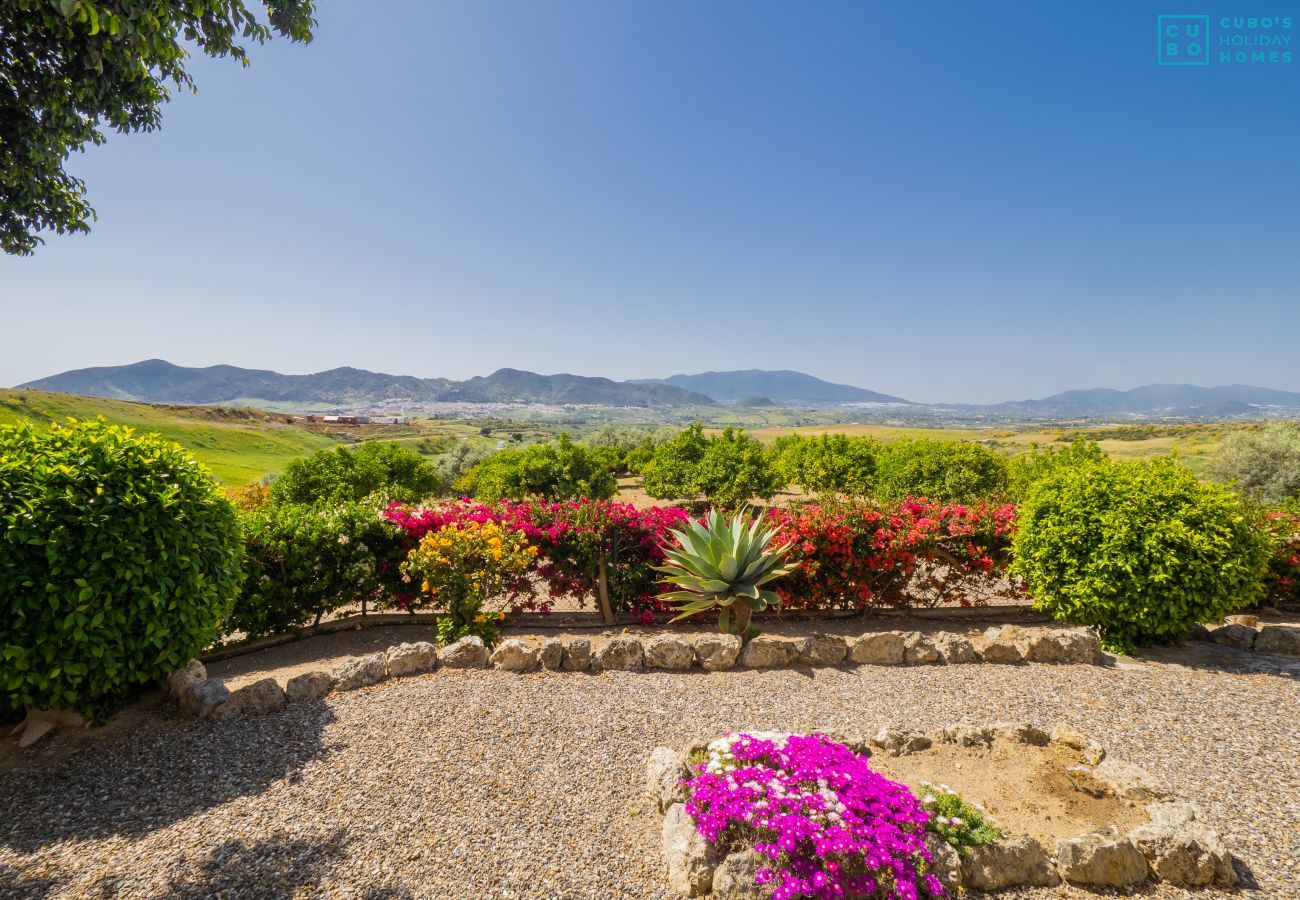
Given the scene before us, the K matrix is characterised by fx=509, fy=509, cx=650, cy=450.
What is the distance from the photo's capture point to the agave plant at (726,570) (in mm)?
6305

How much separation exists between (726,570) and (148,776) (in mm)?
5406

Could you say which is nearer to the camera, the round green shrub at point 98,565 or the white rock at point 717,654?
the round green shrub at point 98,565

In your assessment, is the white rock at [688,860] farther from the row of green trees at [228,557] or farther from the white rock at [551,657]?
the row of green trees at [228,557]

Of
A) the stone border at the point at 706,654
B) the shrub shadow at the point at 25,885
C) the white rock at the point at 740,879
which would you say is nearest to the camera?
the white rock at the point at 740,879

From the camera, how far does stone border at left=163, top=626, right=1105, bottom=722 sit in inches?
210

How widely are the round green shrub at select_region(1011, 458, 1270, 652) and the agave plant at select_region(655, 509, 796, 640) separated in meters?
3.65

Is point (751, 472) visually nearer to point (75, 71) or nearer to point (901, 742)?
point (901, 742)

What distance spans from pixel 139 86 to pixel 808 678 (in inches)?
345

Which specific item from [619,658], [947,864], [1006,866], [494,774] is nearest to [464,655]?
[619,658]

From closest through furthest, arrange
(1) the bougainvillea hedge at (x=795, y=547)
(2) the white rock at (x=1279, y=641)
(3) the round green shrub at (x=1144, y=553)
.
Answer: (3) the round green shrub at (x=1144, y=553), (2) the white rock at (x=1279, y=641), (1) the bougainvillea hedge at (x=795, y=547)

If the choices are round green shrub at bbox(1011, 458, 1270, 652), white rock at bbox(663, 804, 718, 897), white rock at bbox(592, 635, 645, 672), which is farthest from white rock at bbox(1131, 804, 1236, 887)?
white rock at bbox(592, 635, 645, 672)

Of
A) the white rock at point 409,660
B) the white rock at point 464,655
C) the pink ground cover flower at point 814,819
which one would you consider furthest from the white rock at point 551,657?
the pink ground cover flower at point 814,819

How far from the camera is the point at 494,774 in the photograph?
12.6 feet

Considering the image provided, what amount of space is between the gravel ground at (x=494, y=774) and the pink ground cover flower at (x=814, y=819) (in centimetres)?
58
